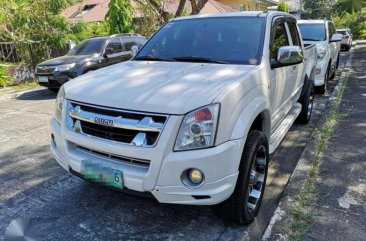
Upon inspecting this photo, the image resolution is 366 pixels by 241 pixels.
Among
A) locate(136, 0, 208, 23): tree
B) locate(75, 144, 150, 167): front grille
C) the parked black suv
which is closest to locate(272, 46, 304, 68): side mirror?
locate(75, 144, 150, 167): front grille

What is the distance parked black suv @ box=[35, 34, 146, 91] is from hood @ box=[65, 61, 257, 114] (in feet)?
20.6

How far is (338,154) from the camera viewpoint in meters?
4.94

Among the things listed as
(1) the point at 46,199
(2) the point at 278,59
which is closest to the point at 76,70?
(1) the point at 46,199

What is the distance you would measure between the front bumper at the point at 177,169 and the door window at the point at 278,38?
1636 millimetres

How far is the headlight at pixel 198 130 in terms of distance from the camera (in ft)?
8.83

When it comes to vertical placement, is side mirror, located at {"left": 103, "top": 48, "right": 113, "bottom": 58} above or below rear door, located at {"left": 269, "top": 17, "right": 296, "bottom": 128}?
below

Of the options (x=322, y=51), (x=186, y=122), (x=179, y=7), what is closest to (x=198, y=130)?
(x=186, y=122)

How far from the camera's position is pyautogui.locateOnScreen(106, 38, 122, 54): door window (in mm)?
10788

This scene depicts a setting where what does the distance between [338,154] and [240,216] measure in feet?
7.96

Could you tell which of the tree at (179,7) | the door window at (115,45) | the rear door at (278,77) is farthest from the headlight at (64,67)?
the tree at (179,7)

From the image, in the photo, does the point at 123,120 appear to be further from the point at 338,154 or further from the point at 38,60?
the point at 38,60

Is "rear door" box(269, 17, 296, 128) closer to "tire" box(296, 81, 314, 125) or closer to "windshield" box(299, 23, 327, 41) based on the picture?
"tire" box(296, 81, 314, 125)

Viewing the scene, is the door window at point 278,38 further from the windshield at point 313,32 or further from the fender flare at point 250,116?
the windshield at point 313,32

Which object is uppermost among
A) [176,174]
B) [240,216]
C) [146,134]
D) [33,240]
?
[146,134]
